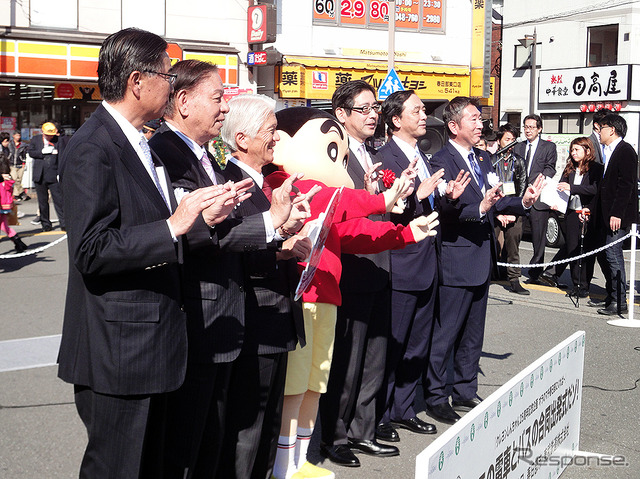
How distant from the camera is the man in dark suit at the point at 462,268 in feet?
17.3

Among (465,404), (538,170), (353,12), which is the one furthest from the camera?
(353,12)

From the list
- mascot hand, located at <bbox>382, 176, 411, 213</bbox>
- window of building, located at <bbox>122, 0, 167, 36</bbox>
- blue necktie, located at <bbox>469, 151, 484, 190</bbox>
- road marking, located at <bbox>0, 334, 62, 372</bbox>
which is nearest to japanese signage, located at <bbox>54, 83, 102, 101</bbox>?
window of building, located at <bbox>122, 0, 167, 36</bbox>

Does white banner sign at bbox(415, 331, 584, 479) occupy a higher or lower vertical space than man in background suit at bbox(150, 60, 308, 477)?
lower

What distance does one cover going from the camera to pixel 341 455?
176 inches

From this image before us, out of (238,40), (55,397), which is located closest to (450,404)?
(55,397)

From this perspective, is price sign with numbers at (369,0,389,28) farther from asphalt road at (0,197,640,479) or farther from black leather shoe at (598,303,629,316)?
black leather shoe at (598,303,629,316)

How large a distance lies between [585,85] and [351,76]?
402 inches

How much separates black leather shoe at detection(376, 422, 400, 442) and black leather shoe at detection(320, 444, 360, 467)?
351mm

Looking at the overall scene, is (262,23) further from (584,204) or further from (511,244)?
(584,204)

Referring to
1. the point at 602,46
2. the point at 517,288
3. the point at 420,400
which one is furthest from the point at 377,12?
the point at 420,400

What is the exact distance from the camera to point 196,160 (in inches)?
127

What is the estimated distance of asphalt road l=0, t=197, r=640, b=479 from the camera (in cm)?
448

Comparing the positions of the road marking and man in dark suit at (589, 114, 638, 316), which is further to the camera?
man in dark suit at (589, 114, 638, 316)

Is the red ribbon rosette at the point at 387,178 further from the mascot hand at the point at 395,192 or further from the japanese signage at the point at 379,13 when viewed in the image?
the japanese signage at the point at 379,13
